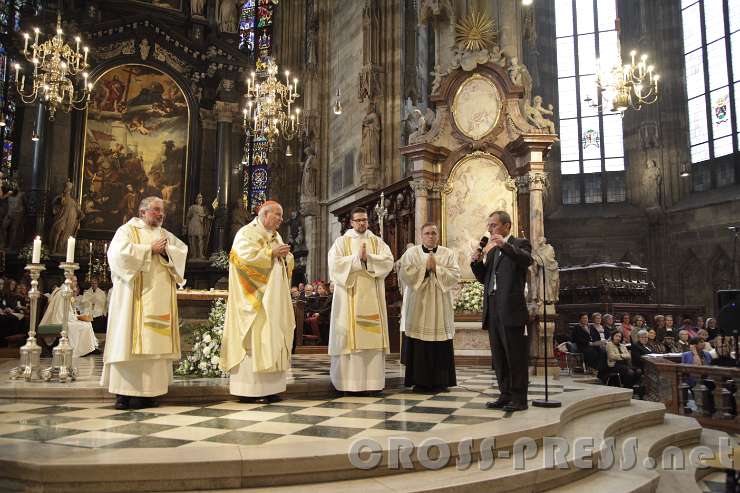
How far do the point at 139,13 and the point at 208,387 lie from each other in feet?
72.0

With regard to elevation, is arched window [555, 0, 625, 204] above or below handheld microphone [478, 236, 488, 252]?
above

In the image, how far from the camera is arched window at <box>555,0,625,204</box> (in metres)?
23.3

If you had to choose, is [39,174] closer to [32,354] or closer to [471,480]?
[32,354]

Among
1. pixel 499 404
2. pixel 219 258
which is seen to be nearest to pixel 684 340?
pixel 499 404

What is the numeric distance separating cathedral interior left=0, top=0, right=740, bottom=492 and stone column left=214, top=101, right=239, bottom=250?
0.28 feet

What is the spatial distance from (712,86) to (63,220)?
72.8 ft

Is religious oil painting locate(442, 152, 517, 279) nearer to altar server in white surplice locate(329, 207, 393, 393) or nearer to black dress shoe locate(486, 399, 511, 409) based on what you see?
altar server in white surplice locate(329, 207, 393, 393)

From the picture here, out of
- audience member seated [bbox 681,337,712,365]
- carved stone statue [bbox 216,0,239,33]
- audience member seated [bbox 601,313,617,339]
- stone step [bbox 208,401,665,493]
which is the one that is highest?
carved stone statue [bbox 216,0,239,33]

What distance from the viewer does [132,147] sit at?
2350 centimetres

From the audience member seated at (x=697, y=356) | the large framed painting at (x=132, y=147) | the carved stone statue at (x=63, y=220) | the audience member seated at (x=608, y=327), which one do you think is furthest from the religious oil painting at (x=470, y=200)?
the large framed painting at (x=132, y=147)

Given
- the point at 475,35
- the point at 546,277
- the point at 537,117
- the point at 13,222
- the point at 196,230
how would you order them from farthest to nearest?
1. the point at 196,230
2. the point at 13,222
3. the point at 475,35
4. the point at 537,117
5. the point at 546,277

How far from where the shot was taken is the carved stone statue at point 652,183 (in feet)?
70.0

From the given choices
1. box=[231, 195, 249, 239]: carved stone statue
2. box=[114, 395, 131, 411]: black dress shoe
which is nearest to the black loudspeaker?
box=[114, 395, 131, 411]: black dress shoe

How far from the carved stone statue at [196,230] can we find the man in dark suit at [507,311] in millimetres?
19087
